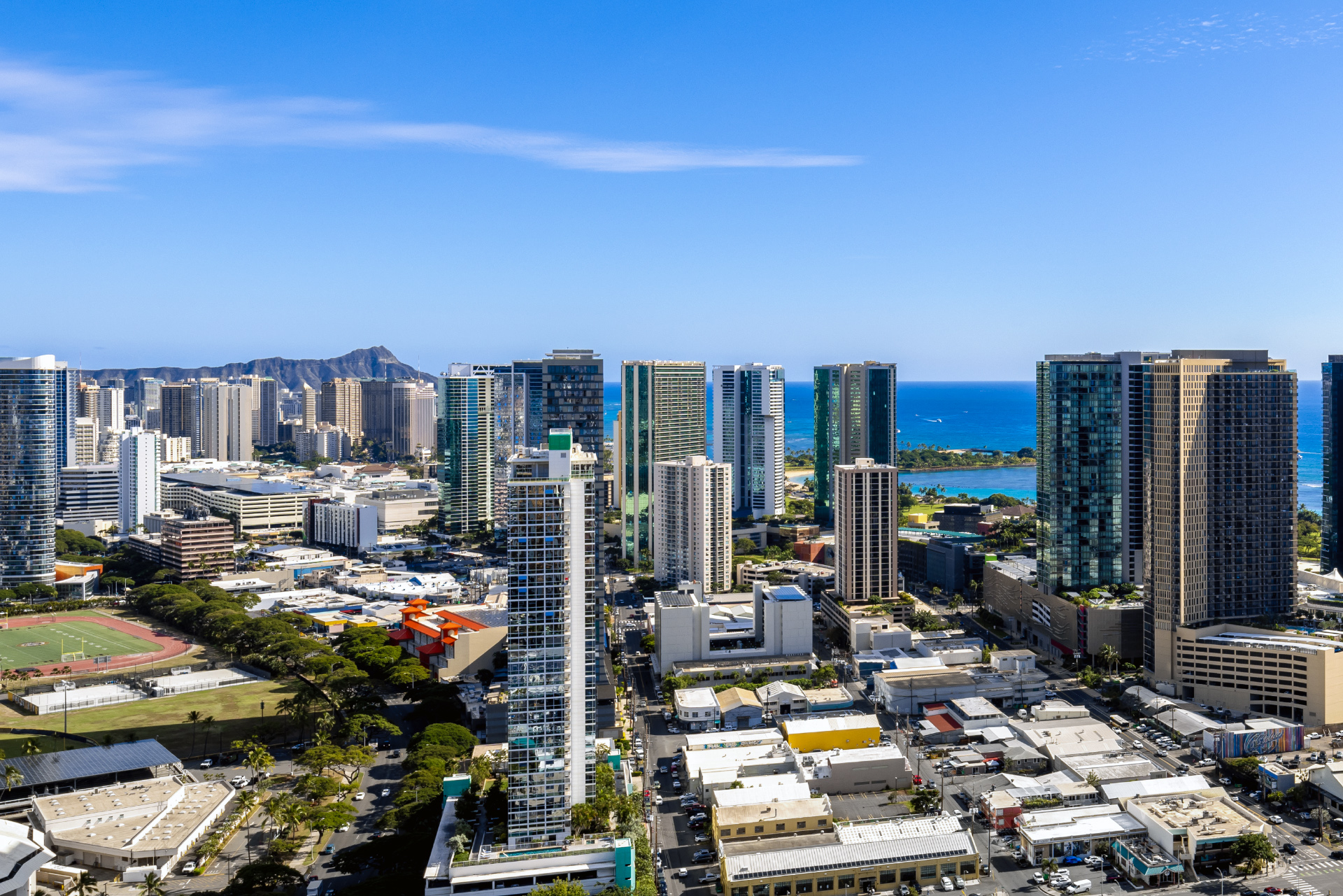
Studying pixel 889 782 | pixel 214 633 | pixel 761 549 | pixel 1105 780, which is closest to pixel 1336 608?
pixel 1105 780

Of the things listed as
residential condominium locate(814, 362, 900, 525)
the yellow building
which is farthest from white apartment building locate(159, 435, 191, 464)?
the yellow building

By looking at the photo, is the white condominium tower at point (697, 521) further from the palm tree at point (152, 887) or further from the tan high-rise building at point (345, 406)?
the tan high-rise building at point (345, 406)

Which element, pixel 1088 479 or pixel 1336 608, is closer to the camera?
pixel 1336 608

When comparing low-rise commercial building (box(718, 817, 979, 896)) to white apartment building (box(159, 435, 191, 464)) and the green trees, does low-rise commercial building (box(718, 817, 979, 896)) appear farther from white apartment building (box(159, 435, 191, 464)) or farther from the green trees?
white apartment building (box(159, 435, 191, 464))

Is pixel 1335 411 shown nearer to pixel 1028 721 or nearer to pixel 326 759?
pixel 1028 721

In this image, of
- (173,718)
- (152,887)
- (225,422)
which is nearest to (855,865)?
(152,887)

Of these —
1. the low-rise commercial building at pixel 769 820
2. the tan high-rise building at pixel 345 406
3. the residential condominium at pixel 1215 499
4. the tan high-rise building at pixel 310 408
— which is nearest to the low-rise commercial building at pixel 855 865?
the low-rise commercial building at pixel 769 820
